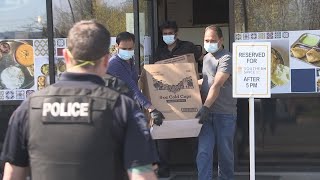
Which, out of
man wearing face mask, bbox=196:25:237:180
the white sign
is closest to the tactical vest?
the white sign

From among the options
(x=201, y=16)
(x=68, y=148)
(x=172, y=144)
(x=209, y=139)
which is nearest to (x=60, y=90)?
(x=68, y=148)

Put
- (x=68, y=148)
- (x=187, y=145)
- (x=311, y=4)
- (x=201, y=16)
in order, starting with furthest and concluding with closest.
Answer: (x=201, y=16) → (x=187, y=145) → (x=311, y=4) → (x=68, y=148)

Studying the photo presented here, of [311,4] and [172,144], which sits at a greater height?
[311,4]

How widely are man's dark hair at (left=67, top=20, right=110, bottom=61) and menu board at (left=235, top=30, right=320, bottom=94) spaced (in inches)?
175

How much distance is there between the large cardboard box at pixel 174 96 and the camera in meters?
5.54

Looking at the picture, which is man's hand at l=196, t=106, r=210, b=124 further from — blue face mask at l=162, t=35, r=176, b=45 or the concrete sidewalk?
the concrete sidewalk

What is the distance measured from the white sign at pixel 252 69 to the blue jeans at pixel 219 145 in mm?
638

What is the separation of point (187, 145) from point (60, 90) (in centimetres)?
478

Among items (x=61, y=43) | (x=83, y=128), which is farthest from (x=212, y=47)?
(x=83, y=128)

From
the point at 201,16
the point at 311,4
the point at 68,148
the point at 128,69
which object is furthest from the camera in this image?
the point at 201,16

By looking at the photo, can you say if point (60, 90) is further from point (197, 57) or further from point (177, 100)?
point (197, 57)

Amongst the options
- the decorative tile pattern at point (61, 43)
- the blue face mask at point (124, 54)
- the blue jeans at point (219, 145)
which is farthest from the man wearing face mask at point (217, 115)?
the decorative tile pattern at point (61, 43)

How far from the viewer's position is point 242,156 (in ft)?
22.5

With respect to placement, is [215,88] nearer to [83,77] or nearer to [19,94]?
[19,94]
